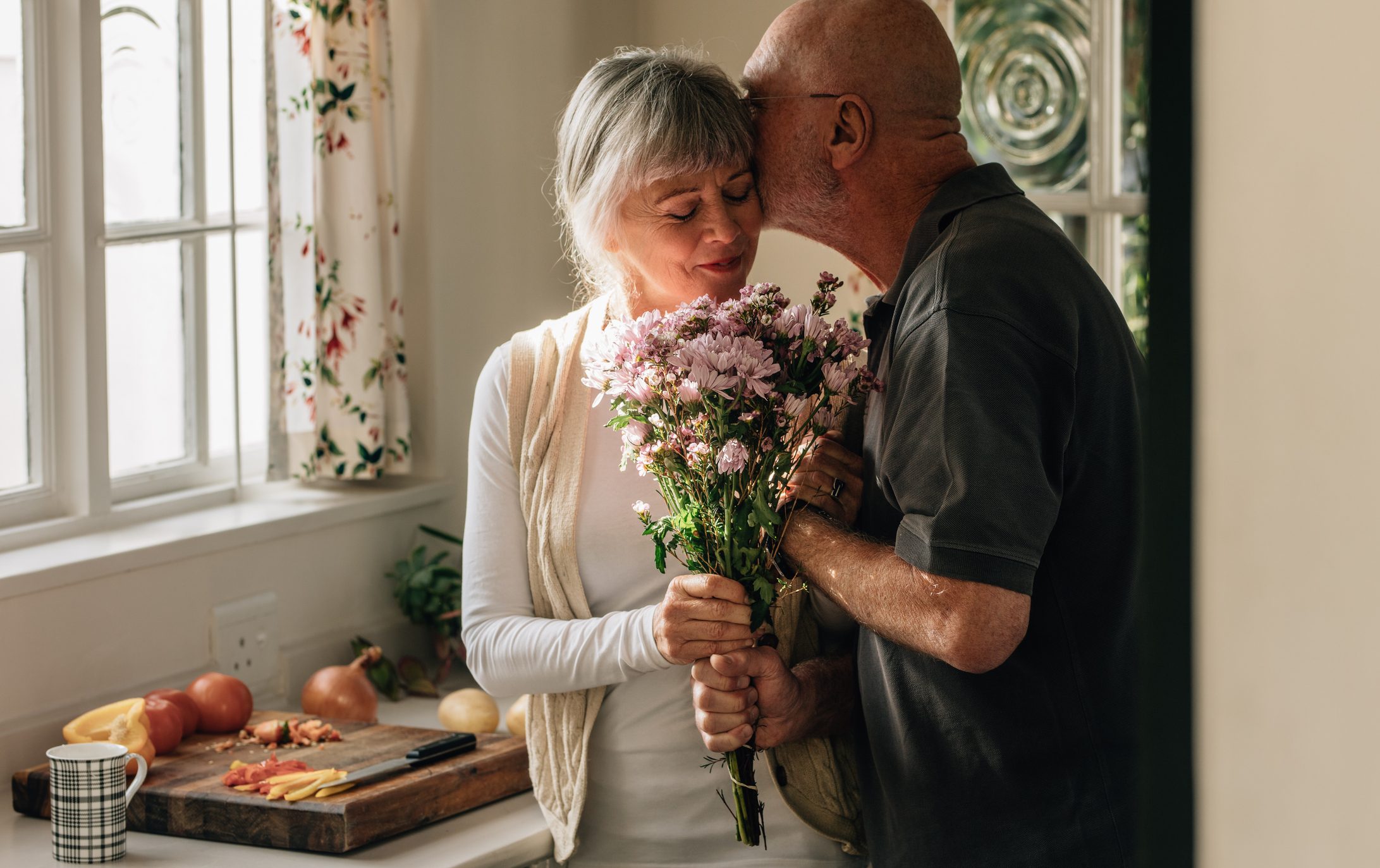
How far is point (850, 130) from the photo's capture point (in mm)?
1317

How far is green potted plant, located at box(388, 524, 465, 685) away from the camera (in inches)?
97.8

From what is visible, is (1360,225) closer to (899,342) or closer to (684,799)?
(899,342)

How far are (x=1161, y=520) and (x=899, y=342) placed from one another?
0.86 m

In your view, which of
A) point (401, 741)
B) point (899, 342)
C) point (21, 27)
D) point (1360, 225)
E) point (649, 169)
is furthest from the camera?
point (21, 27)

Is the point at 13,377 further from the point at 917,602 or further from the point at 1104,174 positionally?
the point at 1104,174

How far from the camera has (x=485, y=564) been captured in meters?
1.54

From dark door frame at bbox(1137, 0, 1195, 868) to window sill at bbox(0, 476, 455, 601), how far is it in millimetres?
1866

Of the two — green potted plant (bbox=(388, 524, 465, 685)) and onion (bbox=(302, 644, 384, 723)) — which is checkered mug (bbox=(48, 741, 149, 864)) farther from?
green potted plant (bbox=(388, 524, 465, 685))

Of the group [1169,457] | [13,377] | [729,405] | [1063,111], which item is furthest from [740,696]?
[1063,111]

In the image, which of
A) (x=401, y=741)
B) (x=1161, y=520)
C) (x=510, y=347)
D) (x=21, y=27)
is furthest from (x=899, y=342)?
(x=21, y=27)

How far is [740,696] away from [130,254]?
1.60 meters

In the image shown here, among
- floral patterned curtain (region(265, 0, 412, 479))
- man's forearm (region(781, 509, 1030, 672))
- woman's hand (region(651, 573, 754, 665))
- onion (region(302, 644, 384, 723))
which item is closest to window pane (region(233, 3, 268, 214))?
floral patterned curtain (region(265, 0, 412, 479))

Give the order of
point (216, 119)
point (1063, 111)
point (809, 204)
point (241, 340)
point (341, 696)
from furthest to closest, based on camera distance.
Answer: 1. point (1063, 111)
2. point (241, 340)
3. point (216, 119)
4. point (341, 696)
5. point (809, 204)

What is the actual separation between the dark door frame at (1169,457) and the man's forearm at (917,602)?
72 centimetres
